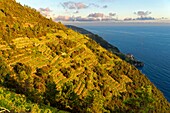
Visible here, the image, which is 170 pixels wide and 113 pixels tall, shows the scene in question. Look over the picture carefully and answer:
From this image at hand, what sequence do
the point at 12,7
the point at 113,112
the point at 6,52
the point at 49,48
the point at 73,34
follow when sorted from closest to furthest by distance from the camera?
the point at 6,52 < the point at 113,112 < the point at 49,48 < the point at 12,7 < the point at 73,34

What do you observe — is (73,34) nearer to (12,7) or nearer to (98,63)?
(98,63)

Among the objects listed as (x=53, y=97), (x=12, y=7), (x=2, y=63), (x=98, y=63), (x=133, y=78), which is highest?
(x=12, y=7)

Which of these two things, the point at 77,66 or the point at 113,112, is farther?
the point at 77,66

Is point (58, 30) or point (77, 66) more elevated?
point (58, 30)

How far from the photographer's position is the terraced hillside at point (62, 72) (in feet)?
198

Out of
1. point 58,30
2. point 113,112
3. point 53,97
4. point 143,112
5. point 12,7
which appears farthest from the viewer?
point 58,30

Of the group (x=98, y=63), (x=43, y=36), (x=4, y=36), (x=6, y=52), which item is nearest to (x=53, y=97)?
(x=6, y=52)

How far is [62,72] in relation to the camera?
9444 cm

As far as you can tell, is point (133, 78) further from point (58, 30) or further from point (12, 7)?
point (12, 7)

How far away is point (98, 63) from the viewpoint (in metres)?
123

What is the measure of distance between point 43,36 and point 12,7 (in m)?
23.5

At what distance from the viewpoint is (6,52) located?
267 feet

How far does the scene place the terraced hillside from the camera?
6037 centimetres

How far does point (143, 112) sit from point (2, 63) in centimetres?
3840
